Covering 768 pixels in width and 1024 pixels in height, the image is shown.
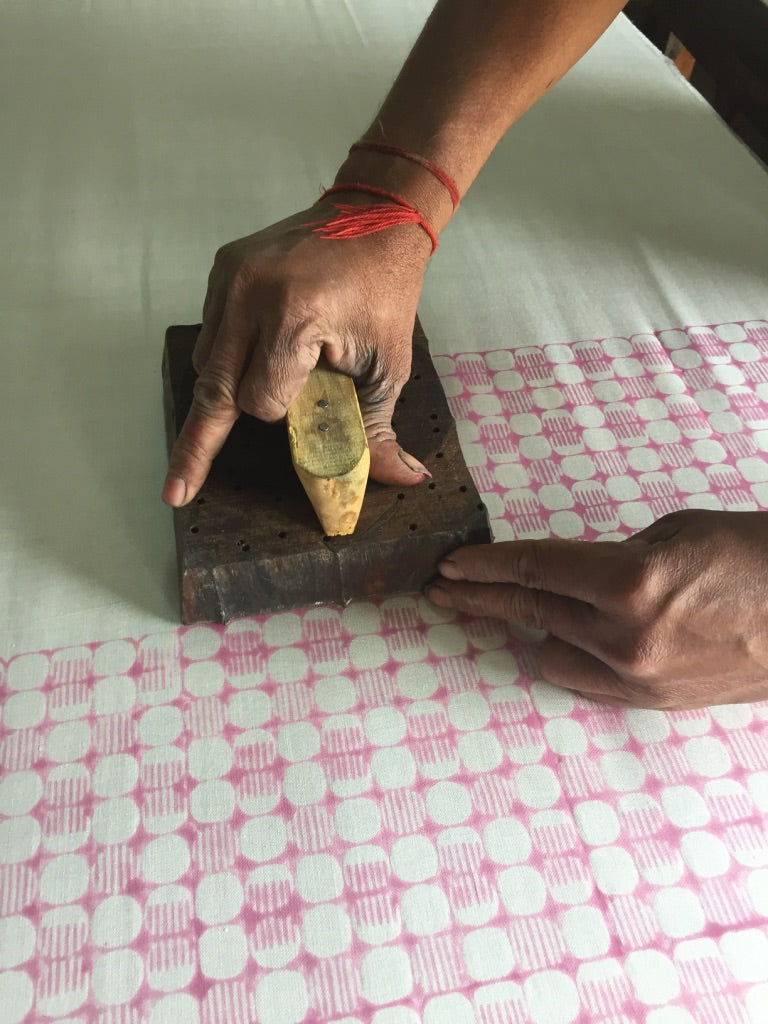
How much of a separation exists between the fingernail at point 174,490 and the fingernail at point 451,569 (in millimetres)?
264

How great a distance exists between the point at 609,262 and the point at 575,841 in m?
0.87

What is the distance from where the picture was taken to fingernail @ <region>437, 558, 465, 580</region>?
856 millimetres

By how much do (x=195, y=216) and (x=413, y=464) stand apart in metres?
0.67

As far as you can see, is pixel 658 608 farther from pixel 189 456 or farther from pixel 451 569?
pixel 189 456

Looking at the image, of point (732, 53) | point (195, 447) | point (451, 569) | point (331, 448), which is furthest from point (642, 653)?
point (732, 53)

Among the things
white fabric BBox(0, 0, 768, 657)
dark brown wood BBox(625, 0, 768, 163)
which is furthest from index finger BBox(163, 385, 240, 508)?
dark brown wood BBox(625, 0, 768, 163)

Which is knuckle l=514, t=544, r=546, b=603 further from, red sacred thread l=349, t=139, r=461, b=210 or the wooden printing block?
red sacred thread l=349, t=139, r=461, b=210

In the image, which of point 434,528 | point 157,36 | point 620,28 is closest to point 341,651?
point 434,528

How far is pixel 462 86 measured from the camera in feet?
3.12

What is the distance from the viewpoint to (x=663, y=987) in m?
0.67

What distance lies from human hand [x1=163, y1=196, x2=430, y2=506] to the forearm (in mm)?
85

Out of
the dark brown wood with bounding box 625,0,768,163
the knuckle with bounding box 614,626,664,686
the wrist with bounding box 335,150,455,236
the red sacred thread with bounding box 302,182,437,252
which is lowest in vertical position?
the knuckle with bounding box 614,626,664,686

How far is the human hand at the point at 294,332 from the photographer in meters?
0.80

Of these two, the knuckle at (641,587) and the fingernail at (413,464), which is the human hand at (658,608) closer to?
the knuckle at (641,587)
